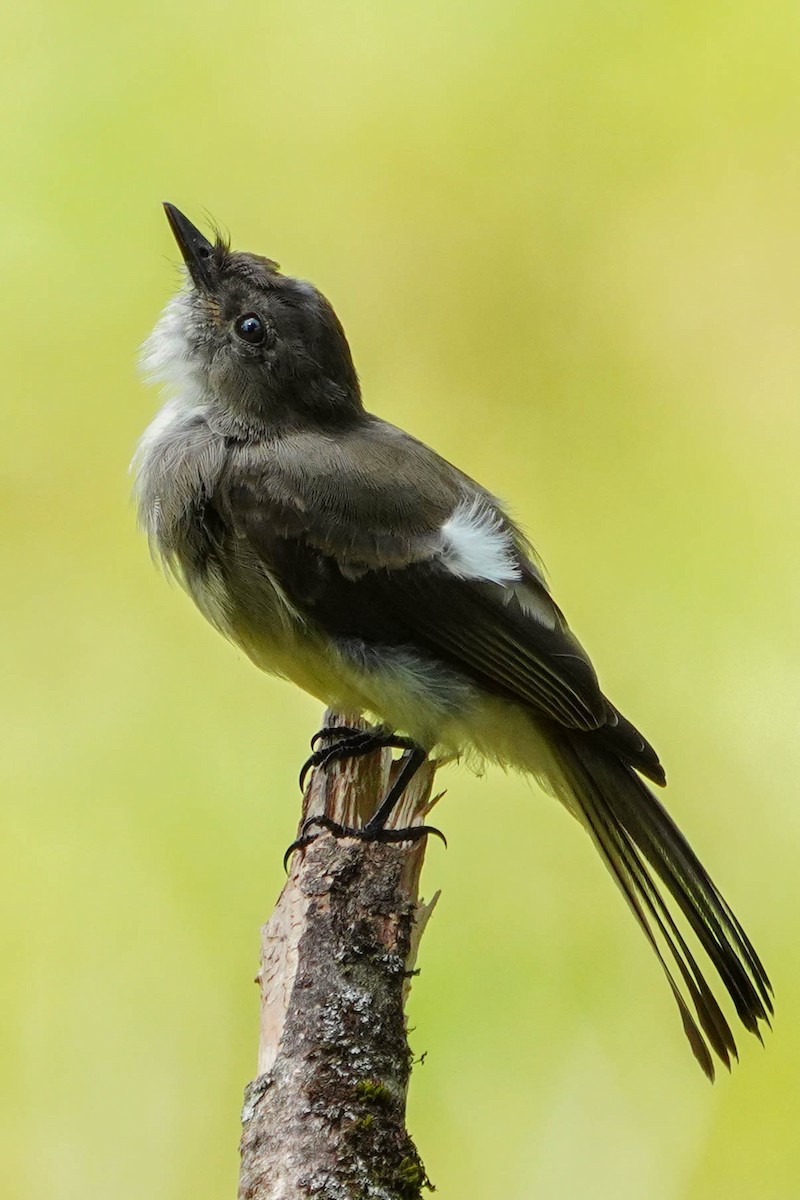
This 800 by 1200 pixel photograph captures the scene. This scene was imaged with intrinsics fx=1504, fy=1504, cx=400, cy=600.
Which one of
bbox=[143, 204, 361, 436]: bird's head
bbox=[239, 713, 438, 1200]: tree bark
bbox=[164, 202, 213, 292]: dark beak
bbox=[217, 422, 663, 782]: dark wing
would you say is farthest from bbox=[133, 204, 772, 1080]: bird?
bbox=[164, 202, 213, 292]: dark beak

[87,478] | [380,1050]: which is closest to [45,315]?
[87,478]

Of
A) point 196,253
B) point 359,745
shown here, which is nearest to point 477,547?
point 359,745

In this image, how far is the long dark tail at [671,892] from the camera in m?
3.13

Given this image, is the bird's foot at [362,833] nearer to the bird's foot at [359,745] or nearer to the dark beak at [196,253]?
the bird's foot at [359,745]

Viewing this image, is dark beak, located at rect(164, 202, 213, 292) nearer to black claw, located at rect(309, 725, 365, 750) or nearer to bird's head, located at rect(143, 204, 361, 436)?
bird's head, located at rect(143, 204, 361, 436)

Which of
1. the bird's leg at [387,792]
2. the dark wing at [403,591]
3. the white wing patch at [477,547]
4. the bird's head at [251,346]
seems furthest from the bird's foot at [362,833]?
the bird's head at [251,346]

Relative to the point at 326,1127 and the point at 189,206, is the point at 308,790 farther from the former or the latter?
the point at 189,206

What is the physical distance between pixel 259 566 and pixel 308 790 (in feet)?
1.70

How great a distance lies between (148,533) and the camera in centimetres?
345

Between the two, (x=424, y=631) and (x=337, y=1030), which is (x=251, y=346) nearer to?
(x=424, y=631)

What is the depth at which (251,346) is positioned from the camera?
367 cm

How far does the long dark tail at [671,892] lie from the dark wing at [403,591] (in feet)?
0.29

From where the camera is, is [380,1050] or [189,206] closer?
[380,1050]

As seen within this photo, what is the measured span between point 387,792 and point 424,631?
369 millimetres
